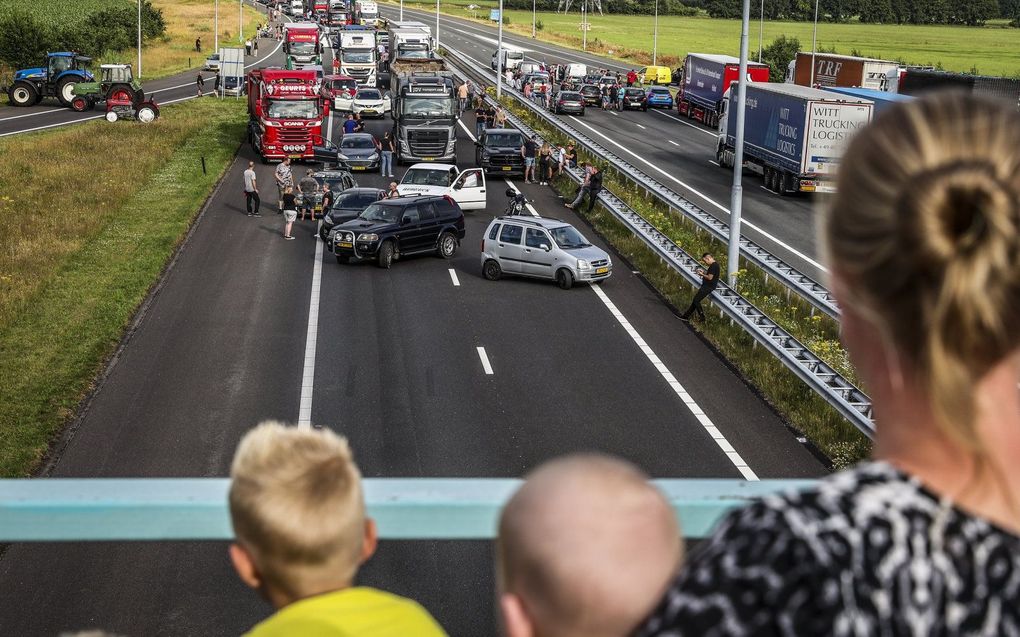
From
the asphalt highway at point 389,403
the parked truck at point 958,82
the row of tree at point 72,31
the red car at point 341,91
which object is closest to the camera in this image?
the asphalt highway at point 389,403

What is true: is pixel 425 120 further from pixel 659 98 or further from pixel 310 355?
pixel 659 98

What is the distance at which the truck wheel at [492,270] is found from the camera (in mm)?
34844

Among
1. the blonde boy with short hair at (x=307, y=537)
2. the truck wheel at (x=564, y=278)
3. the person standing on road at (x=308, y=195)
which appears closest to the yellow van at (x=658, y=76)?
the person standing on road at (x=308, y=195)

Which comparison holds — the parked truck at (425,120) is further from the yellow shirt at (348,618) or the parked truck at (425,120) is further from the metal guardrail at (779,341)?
the yellow shirt at (348,618)

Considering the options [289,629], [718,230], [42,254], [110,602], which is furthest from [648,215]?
[289,629]

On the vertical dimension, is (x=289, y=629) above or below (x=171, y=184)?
above

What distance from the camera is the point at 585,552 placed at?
178 centimetres

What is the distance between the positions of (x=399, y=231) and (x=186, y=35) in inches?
4306

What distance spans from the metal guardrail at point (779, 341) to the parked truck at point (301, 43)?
59.2 metres

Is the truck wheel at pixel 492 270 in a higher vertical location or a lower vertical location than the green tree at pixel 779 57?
lower

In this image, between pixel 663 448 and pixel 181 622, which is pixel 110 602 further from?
pixel 663 448

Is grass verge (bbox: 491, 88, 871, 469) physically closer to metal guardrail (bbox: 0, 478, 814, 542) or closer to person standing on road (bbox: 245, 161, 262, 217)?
person standing on road (bbox: 245, 161, 262, 217)

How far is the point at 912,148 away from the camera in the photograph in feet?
5.63

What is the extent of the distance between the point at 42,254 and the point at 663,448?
2105 centimetres
